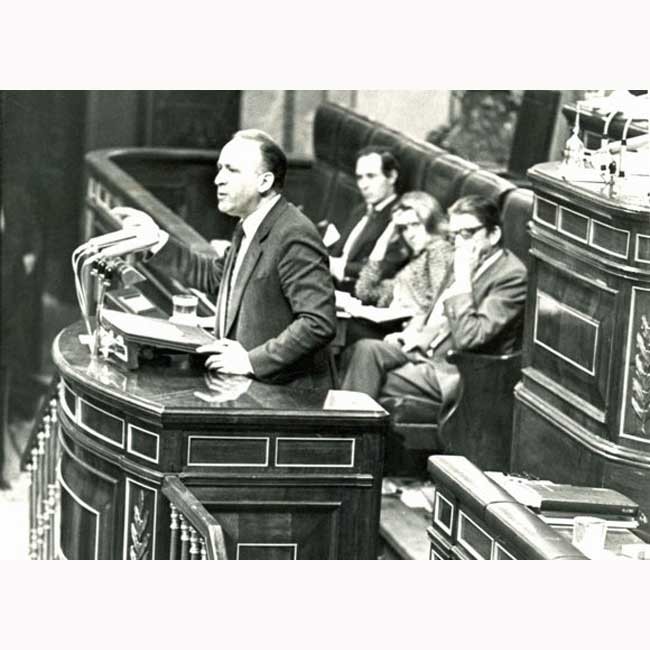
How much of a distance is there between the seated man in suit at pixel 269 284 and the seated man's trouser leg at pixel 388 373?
1.75 m

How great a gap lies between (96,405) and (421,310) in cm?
255

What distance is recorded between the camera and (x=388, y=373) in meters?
7.00

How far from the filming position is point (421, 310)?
7277 mm

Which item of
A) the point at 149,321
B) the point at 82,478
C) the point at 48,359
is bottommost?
the point at 48,359

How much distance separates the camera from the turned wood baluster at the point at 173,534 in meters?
4.69

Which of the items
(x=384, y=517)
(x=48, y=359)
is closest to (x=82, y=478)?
(x=384, y=517)

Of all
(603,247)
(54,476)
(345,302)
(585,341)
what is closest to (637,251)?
(603,247)

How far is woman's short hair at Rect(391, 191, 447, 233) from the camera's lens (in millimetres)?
7297

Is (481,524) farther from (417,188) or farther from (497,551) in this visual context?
(417,188)

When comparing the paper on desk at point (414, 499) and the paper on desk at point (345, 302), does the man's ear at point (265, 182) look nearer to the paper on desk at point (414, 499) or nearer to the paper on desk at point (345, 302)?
the paper on desk at point (414, 499)

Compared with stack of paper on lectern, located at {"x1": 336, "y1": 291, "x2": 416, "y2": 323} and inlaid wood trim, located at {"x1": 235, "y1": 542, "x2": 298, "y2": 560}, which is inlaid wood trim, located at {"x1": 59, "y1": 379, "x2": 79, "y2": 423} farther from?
stack of paper on lectern, located at {"x1": 336, "y1": 291, "x2": 416, "y2": 323}

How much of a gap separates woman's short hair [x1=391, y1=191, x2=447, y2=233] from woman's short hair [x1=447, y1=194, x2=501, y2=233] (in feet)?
2.28

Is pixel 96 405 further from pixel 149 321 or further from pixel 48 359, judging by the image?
pixel 48 359

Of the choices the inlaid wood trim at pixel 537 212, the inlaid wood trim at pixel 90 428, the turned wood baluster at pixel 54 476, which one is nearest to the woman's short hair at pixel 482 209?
the inlaid wood trim at pixel 537 212
